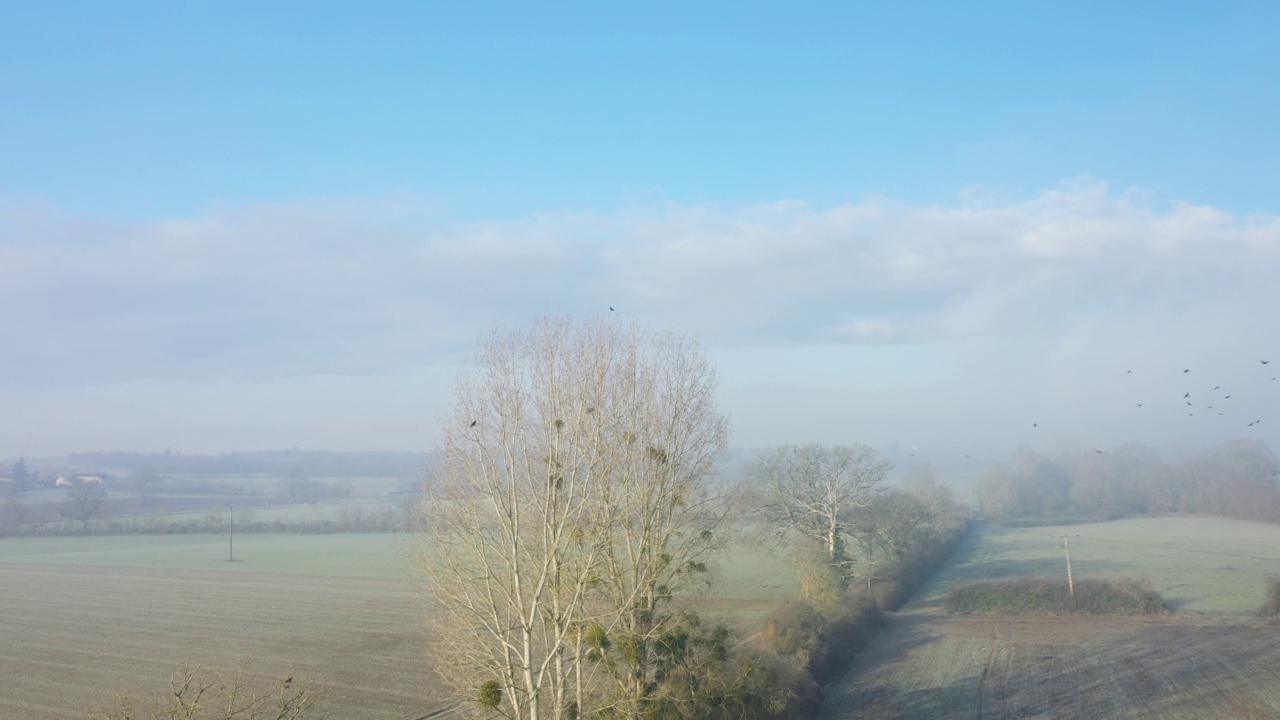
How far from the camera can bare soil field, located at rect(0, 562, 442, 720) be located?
28969 millimetres

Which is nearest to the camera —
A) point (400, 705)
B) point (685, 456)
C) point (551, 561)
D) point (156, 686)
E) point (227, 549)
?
point (551, 561)

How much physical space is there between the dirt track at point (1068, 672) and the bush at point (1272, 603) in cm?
247

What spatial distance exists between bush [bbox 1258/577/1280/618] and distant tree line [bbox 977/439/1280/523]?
137ft

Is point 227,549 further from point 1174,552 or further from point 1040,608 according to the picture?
point 1174,552

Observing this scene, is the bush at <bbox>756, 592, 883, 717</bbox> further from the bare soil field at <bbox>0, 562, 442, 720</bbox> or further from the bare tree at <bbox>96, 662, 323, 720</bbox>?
the bare tree at <bbox>96, 662, 323, 720</bbox>

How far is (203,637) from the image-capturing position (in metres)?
40.7

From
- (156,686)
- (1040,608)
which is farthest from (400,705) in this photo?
(1040,608)

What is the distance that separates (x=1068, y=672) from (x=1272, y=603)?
19255 mm

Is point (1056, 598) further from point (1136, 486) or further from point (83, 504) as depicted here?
point (83, 504)

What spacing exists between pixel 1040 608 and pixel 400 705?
36.9 meters

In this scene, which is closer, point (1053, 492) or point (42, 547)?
point (42, 547)

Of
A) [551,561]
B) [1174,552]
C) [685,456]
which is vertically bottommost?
[1174,552]

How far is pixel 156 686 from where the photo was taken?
30.4 meters

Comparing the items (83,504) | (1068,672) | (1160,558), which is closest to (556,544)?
(1068,672)
